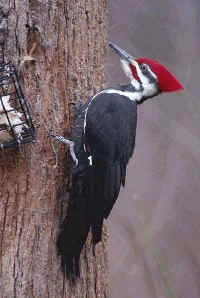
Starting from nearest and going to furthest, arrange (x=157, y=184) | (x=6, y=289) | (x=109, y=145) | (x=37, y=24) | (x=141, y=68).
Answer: (x=6, y=289) → (x=37, y=24) → (x=109, y=145) → (x=141, y=68) → (x=157, y=184)

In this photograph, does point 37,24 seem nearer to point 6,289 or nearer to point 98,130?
point 98,130

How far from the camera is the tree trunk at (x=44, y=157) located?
2373mm

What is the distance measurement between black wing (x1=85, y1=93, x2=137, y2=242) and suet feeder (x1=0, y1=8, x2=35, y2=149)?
48 centimetres

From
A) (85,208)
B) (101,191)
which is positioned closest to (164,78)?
(101,191)

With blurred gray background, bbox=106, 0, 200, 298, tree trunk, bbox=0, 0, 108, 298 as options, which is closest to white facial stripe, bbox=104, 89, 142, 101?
tree trunk, bbox=0, 0, 108, 298

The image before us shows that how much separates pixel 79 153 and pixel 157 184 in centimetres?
143

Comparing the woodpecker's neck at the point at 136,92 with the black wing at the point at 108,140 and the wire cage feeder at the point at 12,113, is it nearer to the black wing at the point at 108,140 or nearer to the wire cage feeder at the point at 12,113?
the black wing at the point at 108,140

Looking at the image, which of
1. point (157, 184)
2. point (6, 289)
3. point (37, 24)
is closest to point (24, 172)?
point (6, 289)

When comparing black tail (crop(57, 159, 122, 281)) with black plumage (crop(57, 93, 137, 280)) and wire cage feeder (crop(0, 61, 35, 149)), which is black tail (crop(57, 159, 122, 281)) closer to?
black plumage (crop(57, 93, 137, 280))

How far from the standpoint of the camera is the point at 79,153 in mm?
2721

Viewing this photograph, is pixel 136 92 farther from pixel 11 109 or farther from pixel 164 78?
pixel 11 109

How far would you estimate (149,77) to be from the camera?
297cm

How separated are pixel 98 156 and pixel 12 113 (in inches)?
23.8

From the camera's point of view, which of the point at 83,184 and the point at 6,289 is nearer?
the point at 6,289
